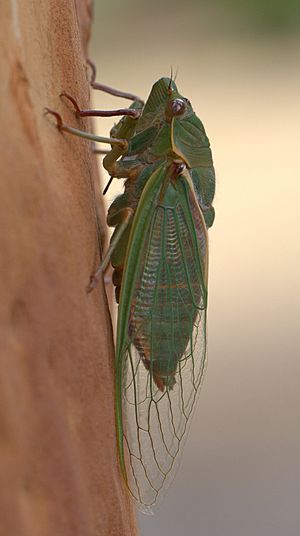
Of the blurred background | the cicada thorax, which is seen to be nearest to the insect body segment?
the cicada thorax

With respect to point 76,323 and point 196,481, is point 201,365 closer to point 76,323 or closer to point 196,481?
point 76,323

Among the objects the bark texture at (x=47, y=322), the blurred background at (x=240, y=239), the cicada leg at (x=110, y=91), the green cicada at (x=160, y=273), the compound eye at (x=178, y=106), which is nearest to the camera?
the bark texture at (x=47, y=322)

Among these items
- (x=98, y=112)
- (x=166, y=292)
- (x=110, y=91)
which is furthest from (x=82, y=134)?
(x=110, y=91)

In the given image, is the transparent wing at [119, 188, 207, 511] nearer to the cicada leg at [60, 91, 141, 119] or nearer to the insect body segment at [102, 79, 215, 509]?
the insect body segment at [102, 79, 215, 509]

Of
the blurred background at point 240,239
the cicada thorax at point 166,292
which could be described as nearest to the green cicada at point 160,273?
the cicada thorax at point 166,292

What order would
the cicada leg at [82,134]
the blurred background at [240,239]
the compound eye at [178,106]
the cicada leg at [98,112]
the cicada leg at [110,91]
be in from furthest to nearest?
the blurred background at [240,239], the cicada leg at [110,91], the compound eye at [178,106], the cicada leg at [98,112], the cicada leg at [82,134]

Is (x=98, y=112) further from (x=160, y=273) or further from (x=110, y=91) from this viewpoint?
(x=110, y=91)

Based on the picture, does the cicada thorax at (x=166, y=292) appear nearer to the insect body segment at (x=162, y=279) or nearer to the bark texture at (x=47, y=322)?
the insect body segment at (x=162, y=279)
